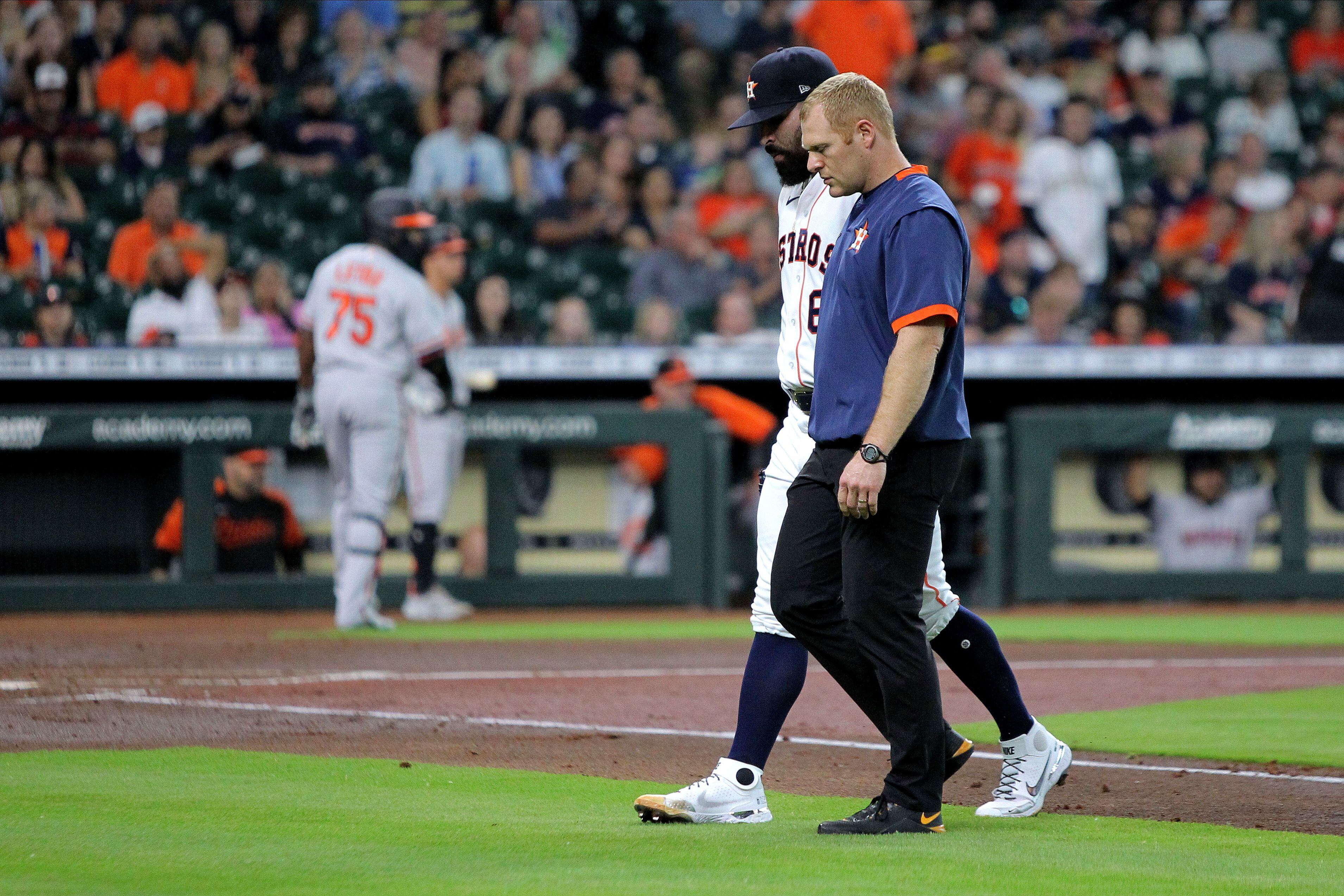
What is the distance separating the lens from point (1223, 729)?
6.02 m

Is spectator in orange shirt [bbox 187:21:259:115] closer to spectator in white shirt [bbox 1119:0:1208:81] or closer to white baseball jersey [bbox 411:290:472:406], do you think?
white baseball jersey [bbox 411:290:472:406]

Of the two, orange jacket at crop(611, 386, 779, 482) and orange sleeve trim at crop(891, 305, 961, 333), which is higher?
orange sleeve trim at crop(891, 305, 961, 333)

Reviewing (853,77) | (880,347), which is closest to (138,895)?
(880,347)

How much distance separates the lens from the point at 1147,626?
A: 10.5 m

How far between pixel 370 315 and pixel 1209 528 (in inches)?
242

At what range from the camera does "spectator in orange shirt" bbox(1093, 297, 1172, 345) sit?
39.9ft

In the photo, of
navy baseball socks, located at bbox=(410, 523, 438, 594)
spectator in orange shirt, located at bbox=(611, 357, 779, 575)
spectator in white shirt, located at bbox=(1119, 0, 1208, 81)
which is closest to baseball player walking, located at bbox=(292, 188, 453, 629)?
navy baseball socks, located at bbox=(410, 523, 438, 594)

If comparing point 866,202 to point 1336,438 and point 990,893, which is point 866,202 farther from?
point 1336,438

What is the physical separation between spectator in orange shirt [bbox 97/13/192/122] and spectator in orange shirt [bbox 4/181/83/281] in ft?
5.51

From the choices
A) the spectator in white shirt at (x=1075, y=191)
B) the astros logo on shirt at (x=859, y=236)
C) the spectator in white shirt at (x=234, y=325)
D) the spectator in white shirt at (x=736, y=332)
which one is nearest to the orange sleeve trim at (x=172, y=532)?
the spectator in white shirt at (x=234, y=325)

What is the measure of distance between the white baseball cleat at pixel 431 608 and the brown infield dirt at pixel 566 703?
0.53 m

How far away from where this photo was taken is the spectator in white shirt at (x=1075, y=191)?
1386 cm

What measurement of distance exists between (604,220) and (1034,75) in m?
4.92

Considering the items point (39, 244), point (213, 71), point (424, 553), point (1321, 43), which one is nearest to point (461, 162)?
point (213, 71)
